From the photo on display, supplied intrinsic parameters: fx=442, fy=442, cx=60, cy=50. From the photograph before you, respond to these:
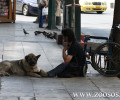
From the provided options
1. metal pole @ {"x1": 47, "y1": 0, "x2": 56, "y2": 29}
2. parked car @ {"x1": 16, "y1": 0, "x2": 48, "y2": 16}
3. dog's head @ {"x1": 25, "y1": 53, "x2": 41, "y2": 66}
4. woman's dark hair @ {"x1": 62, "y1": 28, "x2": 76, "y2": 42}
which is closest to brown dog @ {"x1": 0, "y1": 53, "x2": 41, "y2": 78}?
dog's head @ {"x1": 25, "y1": 53, "x2": 41, "y2": 66}

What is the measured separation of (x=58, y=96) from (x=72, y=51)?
1.92m

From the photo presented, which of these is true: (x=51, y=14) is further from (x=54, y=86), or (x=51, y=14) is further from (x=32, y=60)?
(x=54, y=86)

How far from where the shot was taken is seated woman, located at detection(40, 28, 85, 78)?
9.41m

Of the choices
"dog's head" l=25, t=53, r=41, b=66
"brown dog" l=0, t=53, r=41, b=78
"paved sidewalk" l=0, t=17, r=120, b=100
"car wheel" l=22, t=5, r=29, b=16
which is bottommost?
"paved sidewalk" l=0, t=17, r=120, b=100

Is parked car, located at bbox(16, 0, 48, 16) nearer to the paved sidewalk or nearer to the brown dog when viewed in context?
the paved sidewalk

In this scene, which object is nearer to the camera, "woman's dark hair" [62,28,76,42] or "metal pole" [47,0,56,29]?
"woman's dark hair" [62,28,76,42]

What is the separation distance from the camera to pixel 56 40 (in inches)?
593

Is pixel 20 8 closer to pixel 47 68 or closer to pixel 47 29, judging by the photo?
pixel 47 29

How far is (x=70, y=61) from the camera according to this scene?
9.56 metres

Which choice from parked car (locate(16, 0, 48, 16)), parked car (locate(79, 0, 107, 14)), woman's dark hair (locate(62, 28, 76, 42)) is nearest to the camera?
woman's dark hair (locate(62, 28, 76, 42))

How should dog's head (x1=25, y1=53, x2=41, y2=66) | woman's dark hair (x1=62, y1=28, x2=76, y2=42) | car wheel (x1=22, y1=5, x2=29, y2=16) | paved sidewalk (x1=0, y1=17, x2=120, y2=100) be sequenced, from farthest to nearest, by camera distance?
car wheel (x1=22, y1=5, x2=29, y2=16)
woman's dark hair (x1=62, y1=28, x2=76, y2=42)
dog's head (x1=25, y1=53, x2=41, y2=66)
paved sidewalk (x1=0, y1=17, x2=120, y2=100)

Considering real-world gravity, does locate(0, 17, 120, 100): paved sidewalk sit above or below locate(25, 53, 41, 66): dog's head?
below

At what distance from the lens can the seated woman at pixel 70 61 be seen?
941 cm

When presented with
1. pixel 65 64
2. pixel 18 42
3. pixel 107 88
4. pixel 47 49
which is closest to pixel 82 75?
pixel 65 64
